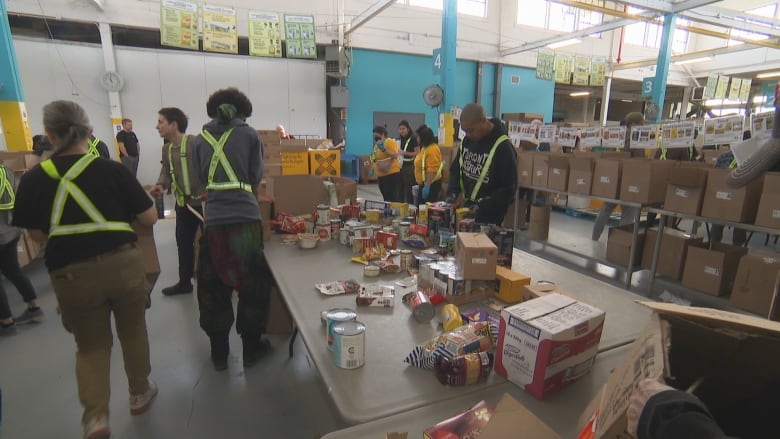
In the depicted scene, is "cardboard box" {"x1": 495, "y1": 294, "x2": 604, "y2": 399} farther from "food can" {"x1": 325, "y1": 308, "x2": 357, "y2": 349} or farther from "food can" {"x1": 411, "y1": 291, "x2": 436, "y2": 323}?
"food can" {"x1": 325, "y1": 308, "x2": 357, "y2": 349}

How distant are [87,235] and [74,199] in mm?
149

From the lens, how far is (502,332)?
1093mm

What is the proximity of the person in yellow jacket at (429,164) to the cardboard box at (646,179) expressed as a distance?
85.3 inches

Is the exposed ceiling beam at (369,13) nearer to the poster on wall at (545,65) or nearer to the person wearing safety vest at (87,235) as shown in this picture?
the poster on wall at (545,65)

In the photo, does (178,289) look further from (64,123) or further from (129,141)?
(129,141)

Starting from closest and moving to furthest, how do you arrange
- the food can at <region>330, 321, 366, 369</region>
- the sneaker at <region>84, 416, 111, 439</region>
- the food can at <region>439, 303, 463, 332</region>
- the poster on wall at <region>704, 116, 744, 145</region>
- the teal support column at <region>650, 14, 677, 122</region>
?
the food can at <region>330, 321, 366, 369</region> < the food can at <region>439, 303, 463, 332</region> < the sneaker at <region>84, 416, 111, 439</region> < the poster on wall at <region>704, 116, 744, 145</region> < the teal support column at <region>650, 14, 677, 122</region>

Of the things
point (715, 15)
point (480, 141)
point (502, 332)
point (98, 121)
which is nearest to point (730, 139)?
point (480, 141)

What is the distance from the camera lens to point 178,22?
242 inches

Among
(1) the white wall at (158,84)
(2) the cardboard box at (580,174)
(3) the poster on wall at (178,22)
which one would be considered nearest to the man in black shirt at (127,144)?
(1) the white wall at (158,84)

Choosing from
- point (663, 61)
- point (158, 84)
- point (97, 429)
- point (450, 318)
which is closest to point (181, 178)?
point (97, 429)

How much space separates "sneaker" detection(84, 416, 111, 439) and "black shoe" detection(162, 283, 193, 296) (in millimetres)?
1701

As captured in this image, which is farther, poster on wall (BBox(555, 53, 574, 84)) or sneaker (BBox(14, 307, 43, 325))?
poster on wall (BBox(555, 53, 574, 84))

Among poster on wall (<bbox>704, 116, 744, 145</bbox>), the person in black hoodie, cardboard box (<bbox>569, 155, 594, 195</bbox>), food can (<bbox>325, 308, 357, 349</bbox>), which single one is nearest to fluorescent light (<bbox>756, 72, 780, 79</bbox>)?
poster on wall (<bbox>704, 116, 744, 145</bbox>)

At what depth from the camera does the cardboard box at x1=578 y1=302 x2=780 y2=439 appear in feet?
2.07
